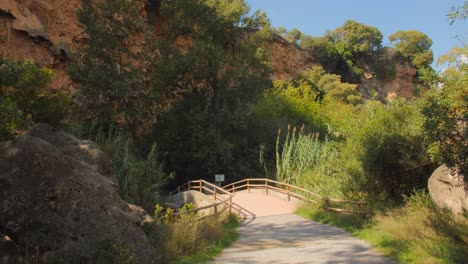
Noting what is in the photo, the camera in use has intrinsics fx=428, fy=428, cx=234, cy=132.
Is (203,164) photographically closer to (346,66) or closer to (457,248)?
(457,248)

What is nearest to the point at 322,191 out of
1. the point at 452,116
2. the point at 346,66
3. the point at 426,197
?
the point at 426,197

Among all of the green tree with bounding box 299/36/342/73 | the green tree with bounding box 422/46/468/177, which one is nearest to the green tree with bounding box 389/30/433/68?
the green tree with bounding box 299/36/342/73

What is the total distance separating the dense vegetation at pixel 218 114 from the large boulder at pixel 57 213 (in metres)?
0.59

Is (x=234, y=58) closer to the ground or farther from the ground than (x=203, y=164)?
farther from the ground

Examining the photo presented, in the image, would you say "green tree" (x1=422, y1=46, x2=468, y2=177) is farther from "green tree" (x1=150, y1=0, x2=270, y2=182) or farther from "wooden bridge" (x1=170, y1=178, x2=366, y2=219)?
"green tree" (x1=150, y1=0, x2=270, y2=182)

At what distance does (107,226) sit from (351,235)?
6.47 m

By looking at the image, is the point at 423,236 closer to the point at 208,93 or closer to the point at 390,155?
the point at 390,155

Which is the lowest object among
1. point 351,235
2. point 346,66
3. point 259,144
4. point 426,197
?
point 351,235

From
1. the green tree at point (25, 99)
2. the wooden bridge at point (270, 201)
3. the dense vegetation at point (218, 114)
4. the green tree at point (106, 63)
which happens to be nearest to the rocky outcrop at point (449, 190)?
the dense vegetation at point (218, 114)

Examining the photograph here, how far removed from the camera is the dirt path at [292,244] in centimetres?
A: 796

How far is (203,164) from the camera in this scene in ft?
85.7

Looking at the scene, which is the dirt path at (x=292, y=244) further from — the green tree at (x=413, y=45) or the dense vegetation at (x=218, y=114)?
the green tree at (x=413, y=45)

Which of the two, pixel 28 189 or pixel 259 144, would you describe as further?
pixel 259 144

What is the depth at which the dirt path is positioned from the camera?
7.96 meters
